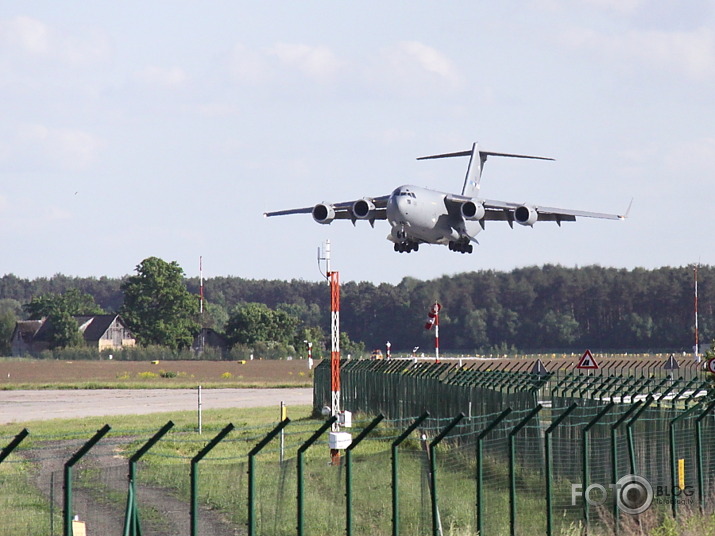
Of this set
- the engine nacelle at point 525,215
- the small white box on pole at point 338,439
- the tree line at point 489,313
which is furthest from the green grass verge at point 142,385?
the small white box on pole at point 338,439

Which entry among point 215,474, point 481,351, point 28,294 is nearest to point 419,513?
point 215,474

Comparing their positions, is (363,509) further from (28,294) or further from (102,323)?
(28,294)

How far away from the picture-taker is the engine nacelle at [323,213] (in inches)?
1697

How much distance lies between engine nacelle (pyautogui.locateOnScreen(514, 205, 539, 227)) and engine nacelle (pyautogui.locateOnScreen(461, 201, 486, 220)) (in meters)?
1.55

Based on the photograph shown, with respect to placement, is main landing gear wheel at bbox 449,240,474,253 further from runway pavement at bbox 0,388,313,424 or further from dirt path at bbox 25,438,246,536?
dirt path at bbox 25,438,246,536

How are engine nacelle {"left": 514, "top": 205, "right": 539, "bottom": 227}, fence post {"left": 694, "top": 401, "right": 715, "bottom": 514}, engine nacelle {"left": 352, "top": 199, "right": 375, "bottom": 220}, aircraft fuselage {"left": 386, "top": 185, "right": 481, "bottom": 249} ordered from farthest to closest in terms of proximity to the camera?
engine nacelle {"left": 514, "top": 205, "right": 539, "bottom": 227}, engine nacelle {"left": 352, "top": 199, "right": 375, "bottom": 220}, aircraft fuselage {"left": 386, "top": 185, "right": 481, "bottom": 249}, fence post {"left": 694, "top": 401, "right": 715, "bottom": 514}

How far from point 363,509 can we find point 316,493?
18.8 inches

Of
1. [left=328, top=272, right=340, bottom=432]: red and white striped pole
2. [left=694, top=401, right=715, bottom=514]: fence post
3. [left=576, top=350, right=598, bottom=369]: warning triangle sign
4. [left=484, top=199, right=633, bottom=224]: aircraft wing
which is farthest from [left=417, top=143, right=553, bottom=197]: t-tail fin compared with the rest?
[left=694, top=401, right=715, bottom=514]: fence post

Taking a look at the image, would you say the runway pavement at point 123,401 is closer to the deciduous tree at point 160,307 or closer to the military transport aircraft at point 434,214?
the military transport aircraft at point 434,214

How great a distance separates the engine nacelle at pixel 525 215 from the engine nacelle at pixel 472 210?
1547mm

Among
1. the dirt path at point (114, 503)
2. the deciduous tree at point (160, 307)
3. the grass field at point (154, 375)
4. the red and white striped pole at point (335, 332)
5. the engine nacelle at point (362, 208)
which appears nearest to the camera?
the dirt path at point (114, 503)

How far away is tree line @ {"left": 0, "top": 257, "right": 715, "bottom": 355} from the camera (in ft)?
305

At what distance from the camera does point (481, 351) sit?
324ft

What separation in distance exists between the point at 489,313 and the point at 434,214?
5320 cm
